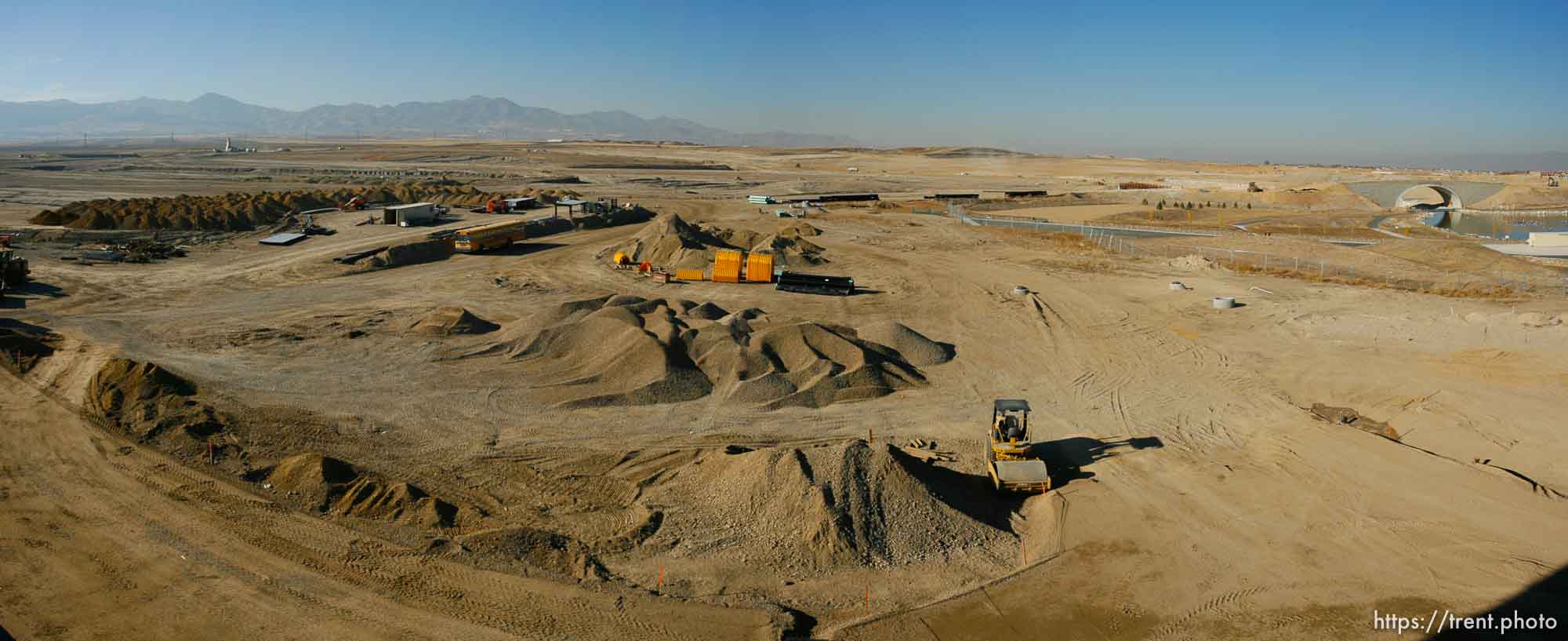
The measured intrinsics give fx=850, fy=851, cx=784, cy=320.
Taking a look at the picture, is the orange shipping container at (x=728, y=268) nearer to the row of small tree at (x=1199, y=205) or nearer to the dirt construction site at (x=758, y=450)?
the dirt construction site at (x=758, y=450)

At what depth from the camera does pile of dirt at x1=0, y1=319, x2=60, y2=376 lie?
70.9ft

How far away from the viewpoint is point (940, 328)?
1145 inches

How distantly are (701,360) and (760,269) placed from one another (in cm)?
1458

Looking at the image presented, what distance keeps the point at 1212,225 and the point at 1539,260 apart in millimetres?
18608

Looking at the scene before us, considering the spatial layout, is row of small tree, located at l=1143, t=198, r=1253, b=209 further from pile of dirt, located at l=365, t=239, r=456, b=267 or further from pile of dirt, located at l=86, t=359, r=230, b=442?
pile of dirt, located at l=86, t=359, r=230, b=442

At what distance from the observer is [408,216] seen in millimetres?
52344

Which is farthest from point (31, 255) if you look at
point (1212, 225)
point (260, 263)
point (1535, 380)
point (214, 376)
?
point (1212, 225)

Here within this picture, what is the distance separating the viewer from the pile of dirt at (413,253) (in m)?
38.8

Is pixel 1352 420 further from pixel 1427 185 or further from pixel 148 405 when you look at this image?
pixel 1427 185

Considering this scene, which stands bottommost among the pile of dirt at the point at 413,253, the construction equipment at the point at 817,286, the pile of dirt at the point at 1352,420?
the pile of dirt at the point at 1352,420

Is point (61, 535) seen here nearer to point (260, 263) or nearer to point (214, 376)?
point (214, 376)

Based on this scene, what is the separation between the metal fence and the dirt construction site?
61 cm

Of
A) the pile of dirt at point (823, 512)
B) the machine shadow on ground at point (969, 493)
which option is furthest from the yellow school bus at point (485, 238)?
the machine shadow on ground at point (969, 493)

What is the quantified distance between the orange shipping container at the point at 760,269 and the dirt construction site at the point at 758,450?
980mm
